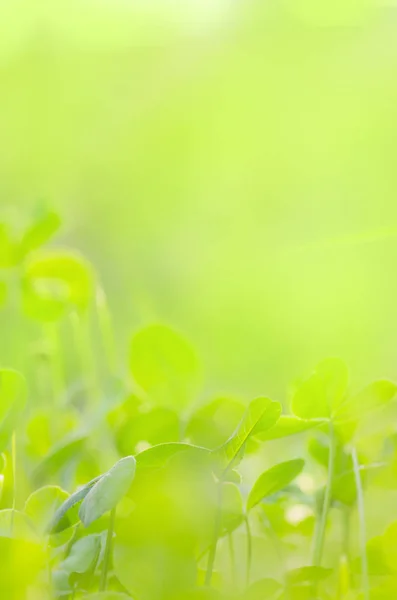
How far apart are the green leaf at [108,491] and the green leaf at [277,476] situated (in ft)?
0.24

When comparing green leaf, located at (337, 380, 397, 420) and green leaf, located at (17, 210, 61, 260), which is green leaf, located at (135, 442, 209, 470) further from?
green leaf, located at (17, 210, 61, 260)

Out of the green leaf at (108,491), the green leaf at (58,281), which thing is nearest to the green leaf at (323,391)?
the green leaf at (108,491)

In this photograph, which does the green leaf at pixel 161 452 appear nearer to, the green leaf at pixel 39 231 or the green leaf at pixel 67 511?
the green leaf at pixel 67 511

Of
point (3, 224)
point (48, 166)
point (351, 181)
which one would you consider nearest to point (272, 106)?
point (351, 181)

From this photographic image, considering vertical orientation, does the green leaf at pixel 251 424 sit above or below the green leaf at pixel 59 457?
below

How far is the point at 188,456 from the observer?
28cm

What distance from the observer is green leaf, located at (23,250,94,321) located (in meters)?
0.52

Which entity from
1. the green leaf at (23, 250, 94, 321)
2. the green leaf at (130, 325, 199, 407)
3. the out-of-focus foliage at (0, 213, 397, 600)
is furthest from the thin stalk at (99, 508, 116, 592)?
the green leaf at (23, 250, 94, 321)

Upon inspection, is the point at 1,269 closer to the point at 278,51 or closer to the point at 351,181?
the point at 351,181

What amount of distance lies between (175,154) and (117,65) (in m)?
1.10

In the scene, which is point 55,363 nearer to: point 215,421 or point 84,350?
point 84,350

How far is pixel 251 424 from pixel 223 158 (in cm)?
312

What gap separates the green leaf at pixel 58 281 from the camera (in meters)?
0.52

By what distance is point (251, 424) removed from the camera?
266 mm
